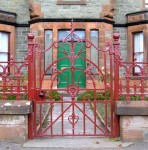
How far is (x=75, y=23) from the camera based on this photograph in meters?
15.0

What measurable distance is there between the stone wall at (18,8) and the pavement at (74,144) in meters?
10.7

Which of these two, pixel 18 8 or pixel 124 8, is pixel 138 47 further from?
pixel 18 8

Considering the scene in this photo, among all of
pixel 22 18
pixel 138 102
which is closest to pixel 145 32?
pixel 22 18

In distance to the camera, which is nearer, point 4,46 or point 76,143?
point 76,143

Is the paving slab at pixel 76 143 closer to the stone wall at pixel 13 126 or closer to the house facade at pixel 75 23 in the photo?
the stone wall at pixel 13 126

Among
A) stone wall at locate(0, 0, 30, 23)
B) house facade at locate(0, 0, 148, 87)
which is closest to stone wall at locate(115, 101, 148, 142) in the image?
house facade at locate(0, 0, 148, 87)

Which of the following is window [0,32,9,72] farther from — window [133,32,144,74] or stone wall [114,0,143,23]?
window [133,32,144,74]

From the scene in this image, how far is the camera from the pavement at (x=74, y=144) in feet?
19.2

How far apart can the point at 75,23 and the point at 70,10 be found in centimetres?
67

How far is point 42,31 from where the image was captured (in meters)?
15.0

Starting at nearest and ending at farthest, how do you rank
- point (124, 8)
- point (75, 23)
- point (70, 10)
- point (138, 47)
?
1. point (75, 23)
2. point (70, 10)
3. point (138, 47)
4. point (124, 8)

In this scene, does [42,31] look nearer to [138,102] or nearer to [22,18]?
[22,18]

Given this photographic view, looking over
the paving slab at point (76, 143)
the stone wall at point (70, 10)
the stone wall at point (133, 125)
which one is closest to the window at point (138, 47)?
the stone wall at point (70, 10)

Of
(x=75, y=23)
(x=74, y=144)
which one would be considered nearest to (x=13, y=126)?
(x=74, y=144)
